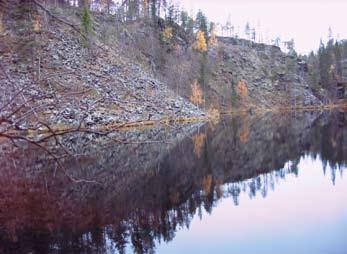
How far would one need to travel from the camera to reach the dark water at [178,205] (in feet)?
42.5

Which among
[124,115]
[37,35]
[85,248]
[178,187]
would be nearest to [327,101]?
[124,115]

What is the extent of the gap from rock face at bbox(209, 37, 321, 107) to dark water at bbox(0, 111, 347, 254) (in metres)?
83.9

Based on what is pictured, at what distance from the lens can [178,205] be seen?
17.8m

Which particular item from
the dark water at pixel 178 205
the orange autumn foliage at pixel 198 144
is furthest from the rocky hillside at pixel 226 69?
the dark water at pixel 178 205

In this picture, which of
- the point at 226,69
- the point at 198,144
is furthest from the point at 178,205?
the point at 226,69

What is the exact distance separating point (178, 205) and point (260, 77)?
11856 centimetres

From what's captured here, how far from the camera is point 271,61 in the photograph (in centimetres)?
14262

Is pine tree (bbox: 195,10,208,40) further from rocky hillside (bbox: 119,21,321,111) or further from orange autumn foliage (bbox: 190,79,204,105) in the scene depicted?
orange autumn foliage (bbox: 190,79,204,105)

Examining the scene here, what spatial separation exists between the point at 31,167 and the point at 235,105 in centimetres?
8887

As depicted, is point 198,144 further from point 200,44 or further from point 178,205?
point 200,44

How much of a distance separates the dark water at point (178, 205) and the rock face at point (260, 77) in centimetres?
8395

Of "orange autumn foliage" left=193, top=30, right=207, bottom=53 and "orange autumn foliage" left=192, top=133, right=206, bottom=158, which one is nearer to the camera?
"orange autumn foliage" left=192, top=133, right=206, bottom=158

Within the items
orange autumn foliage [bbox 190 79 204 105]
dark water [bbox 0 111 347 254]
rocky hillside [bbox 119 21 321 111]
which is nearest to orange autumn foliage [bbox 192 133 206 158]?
dark water [bbox 0 111 347 254]

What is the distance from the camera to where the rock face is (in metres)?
117
